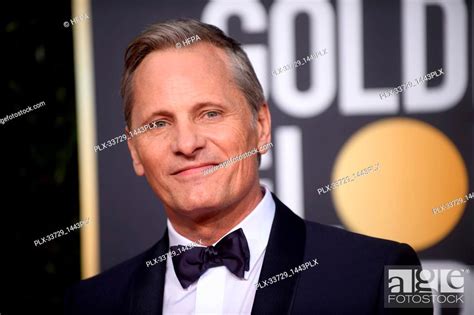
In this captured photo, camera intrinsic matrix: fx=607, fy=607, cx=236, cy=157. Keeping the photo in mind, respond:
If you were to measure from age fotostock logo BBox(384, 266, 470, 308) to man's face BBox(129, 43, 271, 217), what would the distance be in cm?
50

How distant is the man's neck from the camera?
1.81 meters

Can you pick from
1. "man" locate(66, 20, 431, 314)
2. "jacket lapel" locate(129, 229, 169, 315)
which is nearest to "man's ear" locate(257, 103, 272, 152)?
"man" locate(66, 20, 431, 314)

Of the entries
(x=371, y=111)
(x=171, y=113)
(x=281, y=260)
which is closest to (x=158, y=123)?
(x=171, y=113)

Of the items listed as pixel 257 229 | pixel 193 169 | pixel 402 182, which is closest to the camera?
pixel 193 169

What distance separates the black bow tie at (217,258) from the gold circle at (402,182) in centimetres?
72

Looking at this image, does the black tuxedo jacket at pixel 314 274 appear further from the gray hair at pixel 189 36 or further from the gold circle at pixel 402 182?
the gold circle at pixel 402 182

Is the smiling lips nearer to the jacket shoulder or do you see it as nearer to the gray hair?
the gray hair

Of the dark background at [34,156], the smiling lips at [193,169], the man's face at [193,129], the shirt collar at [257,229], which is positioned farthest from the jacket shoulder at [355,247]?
the dark background at [34,156]

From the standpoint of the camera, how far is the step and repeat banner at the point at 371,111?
2.34 metres

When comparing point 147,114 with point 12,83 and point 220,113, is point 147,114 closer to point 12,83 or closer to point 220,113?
point 220,113

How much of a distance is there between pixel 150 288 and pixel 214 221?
292 mm

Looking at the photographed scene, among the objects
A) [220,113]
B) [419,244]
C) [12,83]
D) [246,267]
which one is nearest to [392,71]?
[419,244]

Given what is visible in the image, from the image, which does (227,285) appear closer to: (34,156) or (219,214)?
(219,214)

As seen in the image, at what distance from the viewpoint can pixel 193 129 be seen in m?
1.74
